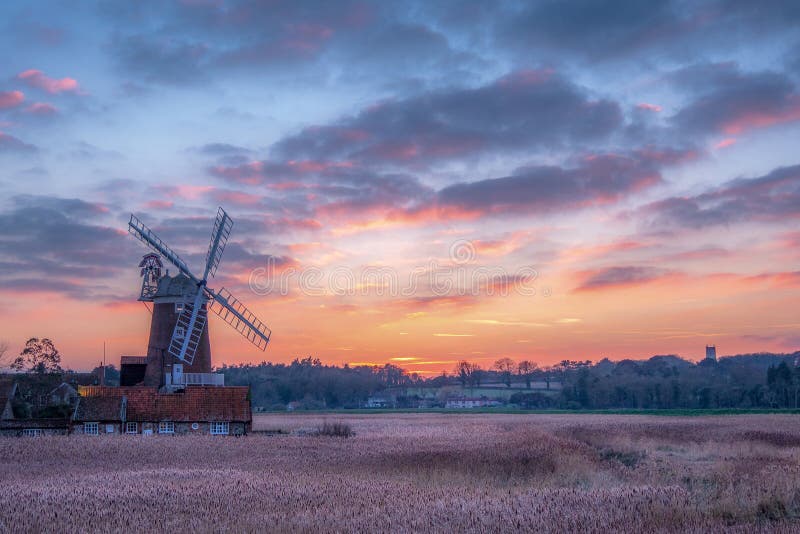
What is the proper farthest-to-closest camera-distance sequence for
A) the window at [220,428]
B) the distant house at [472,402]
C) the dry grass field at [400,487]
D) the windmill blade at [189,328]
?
the distant house at [472,402] → the windmill blade at [189,328] → the window at [220,428] → the dry grass field at [400,487]

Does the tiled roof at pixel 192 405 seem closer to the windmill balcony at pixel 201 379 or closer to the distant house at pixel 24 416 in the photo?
the windmill balcony at pixel 201 379

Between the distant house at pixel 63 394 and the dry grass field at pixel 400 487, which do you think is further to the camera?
the distant house at pixel 63 394

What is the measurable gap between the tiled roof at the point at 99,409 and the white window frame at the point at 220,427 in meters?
5.63

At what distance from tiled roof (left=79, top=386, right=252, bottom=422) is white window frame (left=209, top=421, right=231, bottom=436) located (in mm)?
337

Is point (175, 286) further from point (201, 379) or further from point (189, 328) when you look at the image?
point (201, 379)

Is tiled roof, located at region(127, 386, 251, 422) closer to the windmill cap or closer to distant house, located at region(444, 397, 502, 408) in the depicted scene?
the windmill cap

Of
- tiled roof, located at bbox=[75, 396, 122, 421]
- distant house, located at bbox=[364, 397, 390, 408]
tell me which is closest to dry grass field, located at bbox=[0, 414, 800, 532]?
tiled roof, located at bbox=[75, 396, 122, 421]

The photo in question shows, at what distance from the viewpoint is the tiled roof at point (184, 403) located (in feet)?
156

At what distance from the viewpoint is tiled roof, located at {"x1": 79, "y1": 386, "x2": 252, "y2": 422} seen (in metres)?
47.5

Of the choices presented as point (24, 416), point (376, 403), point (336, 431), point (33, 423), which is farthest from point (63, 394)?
point (376, 403)

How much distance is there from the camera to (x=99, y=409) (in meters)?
47.8

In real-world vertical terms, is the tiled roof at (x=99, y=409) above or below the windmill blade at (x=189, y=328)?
below

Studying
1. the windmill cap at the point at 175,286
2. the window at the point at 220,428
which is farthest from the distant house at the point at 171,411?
the windmill cap at the point at 175,286

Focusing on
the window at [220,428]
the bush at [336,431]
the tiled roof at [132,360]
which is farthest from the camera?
the tiled roof at [132,360]
